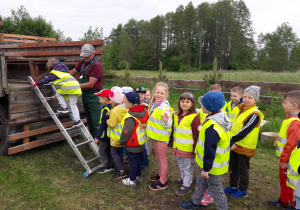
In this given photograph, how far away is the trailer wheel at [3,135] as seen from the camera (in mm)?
4512

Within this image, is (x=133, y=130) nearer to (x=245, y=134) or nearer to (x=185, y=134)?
(x=185, y=134)

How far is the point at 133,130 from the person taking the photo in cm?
350

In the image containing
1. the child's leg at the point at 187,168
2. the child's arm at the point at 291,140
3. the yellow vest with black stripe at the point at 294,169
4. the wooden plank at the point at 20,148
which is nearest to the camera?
the yellow vest with black stripe at the point at 294,169

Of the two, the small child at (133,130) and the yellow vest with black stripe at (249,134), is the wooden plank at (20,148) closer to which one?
the small child at (133,130)

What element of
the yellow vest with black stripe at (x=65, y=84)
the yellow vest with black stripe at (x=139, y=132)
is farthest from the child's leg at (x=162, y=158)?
the yellow vest with black stripe at (x=65, y=84)

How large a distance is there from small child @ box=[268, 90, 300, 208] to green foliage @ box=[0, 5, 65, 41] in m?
25.1

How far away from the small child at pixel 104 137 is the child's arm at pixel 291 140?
2698 mm

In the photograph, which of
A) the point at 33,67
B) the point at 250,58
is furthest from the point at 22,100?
the point at 250,58

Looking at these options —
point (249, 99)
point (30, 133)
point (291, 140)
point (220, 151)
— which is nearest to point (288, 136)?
point (291, 140)

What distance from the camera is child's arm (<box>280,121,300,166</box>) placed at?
8.80 feet

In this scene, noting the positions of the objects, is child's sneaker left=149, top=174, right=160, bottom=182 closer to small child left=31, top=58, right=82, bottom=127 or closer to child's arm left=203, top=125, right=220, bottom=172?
child's arm left=203, top=125, right=220, bottom=172

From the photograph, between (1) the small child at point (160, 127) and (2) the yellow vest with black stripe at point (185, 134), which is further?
(1) the small child at point (160, 127)

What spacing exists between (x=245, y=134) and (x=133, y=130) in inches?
65.5

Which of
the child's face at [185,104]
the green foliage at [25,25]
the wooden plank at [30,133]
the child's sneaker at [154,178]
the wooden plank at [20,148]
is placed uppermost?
the green foliage at [25,25]
